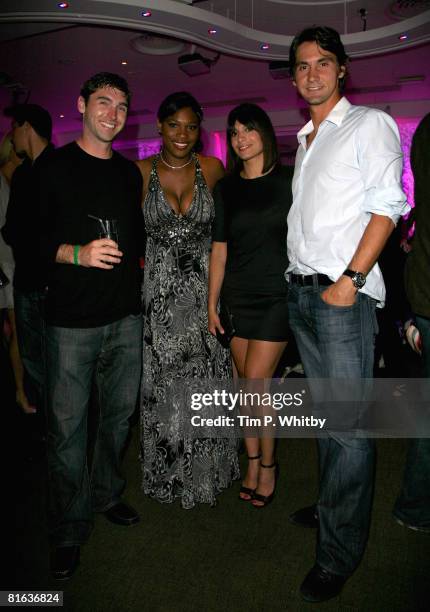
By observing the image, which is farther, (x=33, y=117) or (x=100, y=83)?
(x=33, y=117)

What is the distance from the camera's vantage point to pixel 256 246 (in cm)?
221

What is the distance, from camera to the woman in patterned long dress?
7.52 ft

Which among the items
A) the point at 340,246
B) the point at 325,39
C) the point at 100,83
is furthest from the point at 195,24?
the point at 340,246

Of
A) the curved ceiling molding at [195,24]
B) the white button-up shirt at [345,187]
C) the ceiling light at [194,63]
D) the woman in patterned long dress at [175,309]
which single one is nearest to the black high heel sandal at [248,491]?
the woman in patterned long dress at [175,309]

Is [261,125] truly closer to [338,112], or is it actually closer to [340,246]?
[338,112]

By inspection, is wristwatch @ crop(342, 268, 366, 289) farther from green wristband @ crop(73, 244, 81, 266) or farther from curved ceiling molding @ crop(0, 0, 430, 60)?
curved ceiling molding @ crop(0, 0, 430, 60)

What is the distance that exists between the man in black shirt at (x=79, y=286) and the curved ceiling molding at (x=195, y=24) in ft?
12.8

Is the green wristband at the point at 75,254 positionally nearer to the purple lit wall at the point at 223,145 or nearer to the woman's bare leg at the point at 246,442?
the woman's bare leg at the point at 246,442

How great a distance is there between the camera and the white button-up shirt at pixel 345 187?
1.57m

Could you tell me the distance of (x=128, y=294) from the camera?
206 cm

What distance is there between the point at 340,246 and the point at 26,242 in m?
2.02

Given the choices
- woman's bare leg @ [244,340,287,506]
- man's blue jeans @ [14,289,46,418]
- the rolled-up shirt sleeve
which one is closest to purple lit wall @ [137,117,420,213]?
man's blue jeans @ [14,289,46,418]

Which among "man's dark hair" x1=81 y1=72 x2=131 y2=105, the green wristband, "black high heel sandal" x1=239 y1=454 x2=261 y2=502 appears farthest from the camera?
"black high heel sandal" x1=239 y1=454 x2=261 y2=502

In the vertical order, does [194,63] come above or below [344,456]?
above
